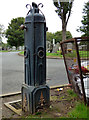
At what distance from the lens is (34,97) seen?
102 inches

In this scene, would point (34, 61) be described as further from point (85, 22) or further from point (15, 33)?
point (15, 33)

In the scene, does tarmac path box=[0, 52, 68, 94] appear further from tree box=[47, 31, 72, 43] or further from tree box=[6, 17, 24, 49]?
tree box=[47, 31, 72, 43]

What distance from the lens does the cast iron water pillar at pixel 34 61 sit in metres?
2.60

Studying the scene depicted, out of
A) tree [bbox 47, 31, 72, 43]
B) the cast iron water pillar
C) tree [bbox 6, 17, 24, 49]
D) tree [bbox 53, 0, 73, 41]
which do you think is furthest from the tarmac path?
tree [bbox 47, 31, 72, 43]

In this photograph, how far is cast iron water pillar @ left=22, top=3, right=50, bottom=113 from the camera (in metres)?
2.60

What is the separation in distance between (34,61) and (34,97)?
63 centimetres

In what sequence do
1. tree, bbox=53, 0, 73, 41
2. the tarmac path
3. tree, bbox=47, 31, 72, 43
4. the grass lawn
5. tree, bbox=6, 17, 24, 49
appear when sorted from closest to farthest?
the grass lawn
the tarmac path
tree, bbox=53, 0, 73, 41
tree, bbox=6, 17, 24, 49
tree, bbox=47, 31, 72, 43

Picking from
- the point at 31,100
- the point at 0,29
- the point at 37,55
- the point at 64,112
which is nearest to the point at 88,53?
the point at 37,55

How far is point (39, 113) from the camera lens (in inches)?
104

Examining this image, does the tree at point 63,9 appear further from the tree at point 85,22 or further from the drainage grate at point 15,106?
the drainage grate at point 15,106

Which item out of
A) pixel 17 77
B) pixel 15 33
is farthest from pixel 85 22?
pixel 15 33

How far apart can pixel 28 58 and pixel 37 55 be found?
0.18 m

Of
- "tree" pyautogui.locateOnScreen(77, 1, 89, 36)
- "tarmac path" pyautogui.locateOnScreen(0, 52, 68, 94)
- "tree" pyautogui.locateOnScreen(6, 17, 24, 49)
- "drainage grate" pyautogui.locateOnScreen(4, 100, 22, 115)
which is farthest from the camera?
"tree" pyautogui.locateOnScreen(6, 17, 24, 49)

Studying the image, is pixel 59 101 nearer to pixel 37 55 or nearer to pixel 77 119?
pixel 77 119
